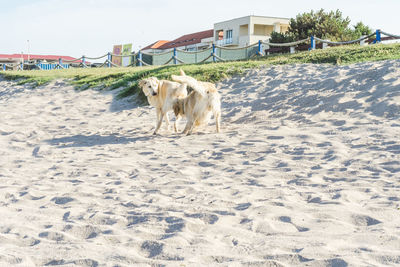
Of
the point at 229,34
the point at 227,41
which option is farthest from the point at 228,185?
the point at 229,34

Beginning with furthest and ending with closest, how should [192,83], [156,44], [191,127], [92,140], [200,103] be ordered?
[156,44], [92,140], [191,127], [200,103], [192,83]

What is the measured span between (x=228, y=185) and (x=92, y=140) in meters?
4.58

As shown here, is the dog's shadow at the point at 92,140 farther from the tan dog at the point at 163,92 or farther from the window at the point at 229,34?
the window at the point at 229,34

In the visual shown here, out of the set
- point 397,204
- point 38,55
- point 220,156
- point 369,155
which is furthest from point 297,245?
point 38,55

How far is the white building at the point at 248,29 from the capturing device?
48.3 m

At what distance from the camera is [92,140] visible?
9.12 m

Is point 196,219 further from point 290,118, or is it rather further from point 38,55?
point 38,55

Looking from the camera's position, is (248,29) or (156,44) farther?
(156,44)

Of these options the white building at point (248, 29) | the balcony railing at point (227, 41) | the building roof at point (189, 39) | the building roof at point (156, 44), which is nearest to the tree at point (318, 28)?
the white building at point (248, 29)

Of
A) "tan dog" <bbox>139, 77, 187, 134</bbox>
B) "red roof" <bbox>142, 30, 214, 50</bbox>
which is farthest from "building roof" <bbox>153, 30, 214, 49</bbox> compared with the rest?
"tan dog" <bbox>139, 77, 187, 134</bbox>

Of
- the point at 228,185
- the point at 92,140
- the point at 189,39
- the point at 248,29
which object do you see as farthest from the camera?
the point at 189,39

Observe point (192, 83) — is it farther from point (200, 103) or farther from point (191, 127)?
point (191, 127)

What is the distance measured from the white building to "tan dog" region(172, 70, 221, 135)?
3977 cm

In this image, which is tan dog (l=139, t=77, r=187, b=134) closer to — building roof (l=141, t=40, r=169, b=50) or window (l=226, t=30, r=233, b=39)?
window (l=226, t=30, r=233, b=39)
